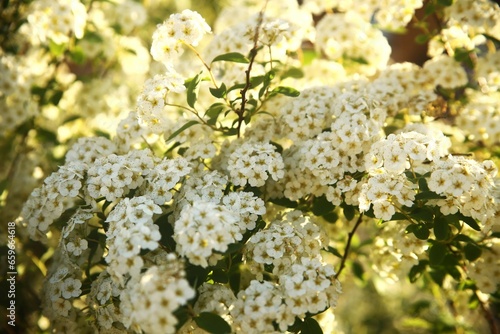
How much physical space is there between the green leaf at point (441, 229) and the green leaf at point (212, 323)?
35.1 inches

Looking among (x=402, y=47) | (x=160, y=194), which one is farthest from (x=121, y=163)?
(x=402, y=47)

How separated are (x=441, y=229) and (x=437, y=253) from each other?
9.6 inches

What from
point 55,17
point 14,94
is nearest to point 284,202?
point 55,17

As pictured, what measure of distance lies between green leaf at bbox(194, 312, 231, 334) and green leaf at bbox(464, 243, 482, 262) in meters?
1.19

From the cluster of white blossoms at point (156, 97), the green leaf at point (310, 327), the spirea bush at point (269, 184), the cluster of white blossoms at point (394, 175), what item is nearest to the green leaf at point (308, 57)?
the spirea bush at point (269, 184)

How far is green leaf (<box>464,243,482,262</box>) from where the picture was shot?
211 centimetres

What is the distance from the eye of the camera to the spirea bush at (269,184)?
5.43ft

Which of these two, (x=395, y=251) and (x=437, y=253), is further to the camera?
(x=395, y=251)

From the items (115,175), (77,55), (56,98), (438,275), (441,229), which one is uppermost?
(77,55)

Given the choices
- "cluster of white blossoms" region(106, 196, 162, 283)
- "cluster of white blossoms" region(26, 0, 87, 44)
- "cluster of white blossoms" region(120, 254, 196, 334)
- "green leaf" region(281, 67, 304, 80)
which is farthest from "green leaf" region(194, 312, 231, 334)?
"cluster of white blossoms" region(26, 0, 87, 44)

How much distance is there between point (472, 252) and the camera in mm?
2111

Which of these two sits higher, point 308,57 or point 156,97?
point 156,97

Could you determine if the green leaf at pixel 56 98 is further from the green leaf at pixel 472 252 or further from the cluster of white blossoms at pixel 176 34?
the green leaf at pixel 472 252

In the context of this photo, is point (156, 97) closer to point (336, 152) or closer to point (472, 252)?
point (336, 152)
